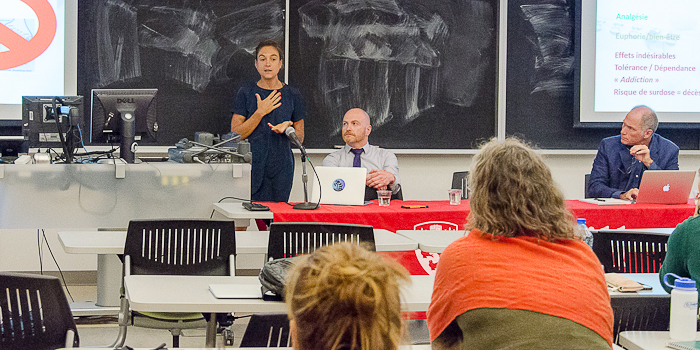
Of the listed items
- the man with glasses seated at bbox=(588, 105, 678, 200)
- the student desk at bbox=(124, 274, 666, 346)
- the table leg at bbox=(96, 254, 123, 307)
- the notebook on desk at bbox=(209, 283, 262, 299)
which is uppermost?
the man with glasses seated at bbox=(588, 105, 678, 200)

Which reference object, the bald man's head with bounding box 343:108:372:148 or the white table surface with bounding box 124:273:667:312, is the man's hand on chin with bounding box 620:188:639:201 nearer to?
the bald man's head with bounding box 343:108:372:148

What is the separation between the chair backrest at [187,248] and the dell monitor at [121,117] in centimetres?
170

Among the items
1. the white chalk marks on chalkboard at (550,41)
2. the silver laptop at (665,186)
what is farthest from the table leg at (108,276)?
the white chalk marks on chalkboard at (550,41)

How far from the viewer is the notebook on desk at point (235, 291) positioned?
1888 millimetres

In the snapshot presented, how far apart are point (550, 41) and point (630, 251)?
3306 mm

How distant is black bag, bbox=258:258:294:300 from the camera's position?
1829 mm

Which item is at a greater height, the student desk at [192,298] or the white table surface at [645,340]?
the student desk at [192,298]

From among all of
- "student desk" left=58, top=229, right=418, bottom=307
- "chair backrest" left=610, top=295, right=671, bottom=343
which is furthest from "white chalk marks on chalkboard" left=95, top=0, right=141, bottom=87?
"chair backrest" left=610, top=295, right=671, bottom=343

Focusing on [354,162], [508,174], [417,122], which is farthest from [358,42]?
[508,174]

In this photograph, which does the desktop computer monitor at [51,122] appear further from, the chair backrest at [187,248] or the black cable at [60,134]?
the chair backrest at [187,248]

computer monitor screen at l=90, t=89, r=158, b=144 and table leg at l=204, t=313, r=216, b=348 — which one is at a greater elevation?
computer monitor screen at l=90, t=89, r=158, b=144

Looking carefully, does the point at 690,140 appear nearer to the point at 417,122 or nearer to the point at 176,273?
the point at 417,122

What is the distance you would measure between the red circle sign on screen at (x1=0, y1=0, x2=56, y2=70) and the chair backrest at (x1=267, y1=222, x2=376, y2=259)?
10.8ft

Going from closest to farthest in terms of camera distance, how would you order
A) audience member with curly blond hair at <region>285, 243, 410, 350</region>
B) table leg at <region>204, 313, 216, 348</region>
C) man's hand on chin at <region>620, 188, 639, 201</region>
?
audience member with curly blond hair at <region>285, 243, 410, 350</region> < table leg at <region>204, 313, 216, 348</region> < man's hand on chin at <region>620, 188, 639, 201</region>
